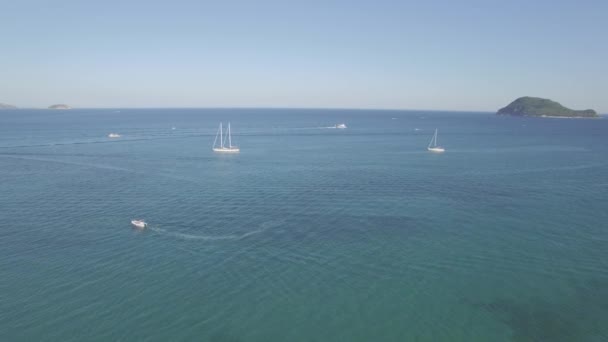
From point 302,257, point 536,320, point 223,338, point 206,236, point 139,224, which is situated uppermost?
point 139,224

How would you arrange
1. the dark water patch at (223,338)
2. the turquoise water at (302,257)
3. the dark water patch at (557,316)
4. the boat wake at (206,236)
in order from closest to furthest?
the dark water patch at (223,338)
the dark water patch at (557,316)
the turquoise water at (302,257)
the boat wake at (206,236)

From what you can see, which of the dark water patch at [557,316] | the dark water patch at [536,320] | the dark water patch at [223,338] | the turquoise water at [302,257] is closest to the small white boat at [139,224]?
the turquoise water at [302,257]

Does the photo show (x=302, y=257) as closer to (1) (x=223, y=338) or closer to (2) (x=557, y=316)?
(1) (x=223, y=338)

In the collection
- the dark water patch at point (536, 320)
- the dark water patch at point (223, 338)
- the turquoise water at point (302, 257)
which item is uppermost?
the turquoise water at point (302, 257)

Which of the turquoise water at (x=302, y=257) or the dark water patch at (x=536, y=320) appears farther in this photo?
the turquoise water at (x=302, y=257)

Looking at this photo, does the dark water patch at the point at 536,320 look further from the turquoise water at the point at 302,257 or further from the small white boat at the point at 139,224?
the small white boat at the point at 139,224

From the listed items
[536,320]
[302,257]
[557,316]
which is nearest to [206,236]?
[302,257]

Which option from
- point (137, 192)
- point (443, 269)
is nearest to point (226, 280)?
point (443, 269)

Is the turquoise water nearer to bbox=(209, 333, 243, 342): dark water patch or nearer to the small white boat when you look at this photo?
bbox=(209, 333, 243, 342): dark water patch

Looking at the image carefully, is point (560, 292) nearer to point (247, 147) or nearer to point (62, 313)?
point (62, 313)
